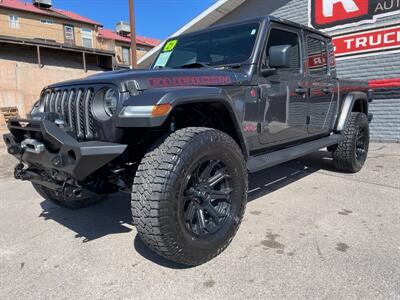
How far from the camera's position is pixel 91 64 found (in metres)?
28.0

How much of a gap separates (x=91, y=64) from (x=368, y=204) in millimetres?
27236

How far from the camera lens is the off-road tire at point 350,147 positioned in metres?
4.98

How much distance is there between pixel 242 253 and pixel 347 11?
7.65m

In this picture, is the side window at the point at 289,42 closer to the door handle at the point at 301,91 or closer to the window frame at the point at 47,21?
the door handle at the point at 301,91

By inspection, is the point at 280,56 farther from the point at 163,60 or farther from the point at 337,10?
the point at 337,10

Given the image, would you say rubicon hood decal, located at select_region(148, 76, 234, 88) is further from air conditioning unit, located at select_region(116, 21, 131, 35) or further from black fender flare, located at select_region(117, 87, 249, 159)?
air conditioning unit, located at select_region(116, 21, 131, 35)

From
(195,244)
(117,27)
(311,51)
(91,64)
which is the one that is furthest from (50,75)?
(195,244)

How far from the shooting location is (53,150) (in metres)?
2.58

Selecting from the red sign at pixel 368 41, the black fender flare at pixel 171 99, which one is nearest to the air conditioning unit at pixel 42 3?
the red sign at pixel 368 41

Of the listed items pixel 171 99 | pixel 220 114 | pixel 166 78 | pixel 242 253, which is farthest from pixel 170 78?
pixel 242 253

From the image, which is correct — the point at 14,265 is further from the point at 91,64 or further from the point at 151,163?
the point at 91,64

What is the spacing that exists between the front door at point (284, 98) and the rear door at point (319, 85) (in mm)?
199

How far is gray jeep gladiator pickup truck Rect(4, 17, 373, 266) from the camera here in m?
2.32

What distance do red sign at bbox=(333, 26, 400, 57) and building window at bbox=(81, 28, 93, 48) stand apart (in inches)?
1016
